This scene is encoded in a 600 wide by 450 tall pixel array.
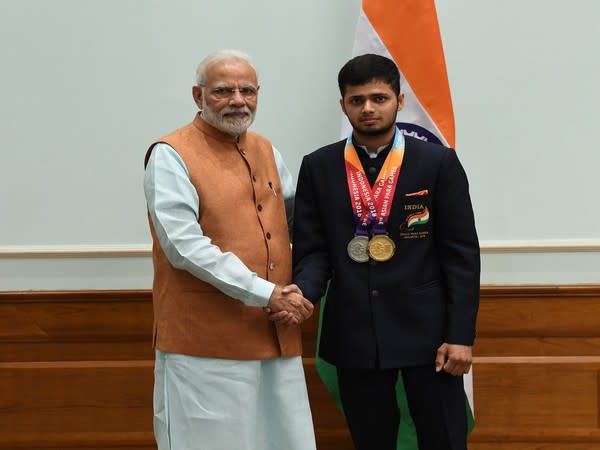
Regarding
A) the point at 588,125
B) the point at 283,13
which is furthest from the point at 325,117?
the point at 588,125

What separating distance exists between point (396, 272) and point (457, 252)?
181 mm

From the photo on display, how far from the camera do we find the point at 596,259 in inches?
118

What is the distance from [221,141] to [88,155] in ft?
3.05

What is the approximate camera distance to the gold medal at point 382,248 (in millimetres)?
2252

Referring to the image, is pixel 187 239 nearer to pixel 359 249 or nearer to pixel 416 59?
pixel 359 249

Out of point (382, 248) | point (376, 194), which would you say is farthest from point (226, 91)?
point (382, 248)

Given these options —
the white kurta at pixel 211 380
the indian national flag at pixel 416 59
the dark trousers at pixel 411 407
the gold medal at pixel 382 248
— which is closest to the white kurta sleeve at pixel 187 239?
the white kurta at pixel 211 380

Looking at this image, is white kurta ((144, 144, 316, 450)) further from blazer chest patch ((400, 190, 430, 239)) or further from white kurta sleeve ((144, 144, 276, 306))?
blazer chest patch ((400, 190, 430, 239))

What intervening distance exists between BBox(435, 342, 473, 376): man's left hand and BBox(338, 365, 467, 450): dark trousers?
0.14 feet

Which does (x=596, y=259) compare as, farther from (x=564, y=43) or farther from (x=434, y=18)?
(x=434, y=18)

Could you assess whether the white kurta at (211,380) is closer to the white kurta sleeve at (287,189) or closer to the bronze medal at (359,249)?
the bronze medal at (359,249)

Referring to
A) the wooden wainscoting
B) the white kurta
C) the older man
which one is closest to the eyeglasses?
the older man

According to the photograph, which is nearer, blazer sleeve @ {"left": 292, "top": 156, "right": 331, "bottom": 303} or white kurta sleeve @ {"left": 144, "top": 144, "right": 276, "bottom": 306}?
white kurta sleeve @ {"left": 144, "top": 144, "right": 276, "bottom": 306}

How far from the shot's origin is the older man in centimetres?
218
